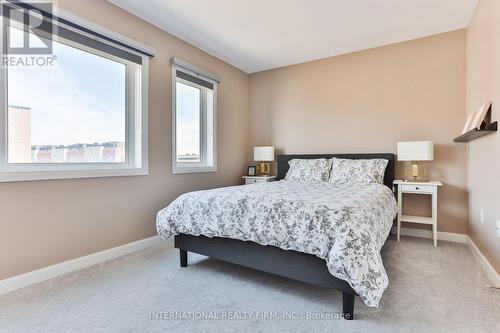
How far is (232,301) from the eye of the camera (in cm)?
179

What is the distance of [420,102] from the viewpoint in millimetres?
3361

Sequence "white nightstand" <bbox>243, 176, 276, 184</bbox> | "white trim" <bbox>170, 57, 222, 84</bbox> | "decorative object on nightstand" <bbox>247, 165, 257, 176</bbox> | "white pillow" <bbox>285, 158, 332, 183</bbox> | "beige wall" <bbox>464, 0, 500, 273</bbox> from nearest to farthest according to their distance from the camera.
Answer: "beige wall" <bbox>464, 0, 500, 273</bbox>, "white trim" <bbox>170, 57, 222, 84</bbox>, "white pillow" <bbox>285, 158, 332, 183</bbox>, "white nightstand" <bbox>243, 176, 276, 184</bbox>, "decorative object on nightstand" <bbox>247, 165, 257, 176</bbox>

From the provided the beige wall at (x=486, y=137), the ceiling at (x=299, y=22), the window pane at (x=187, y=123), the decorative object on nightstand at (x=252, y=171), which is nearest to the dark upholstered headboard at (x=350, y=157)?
the decorative object on nightstand at (x=252, y=171)

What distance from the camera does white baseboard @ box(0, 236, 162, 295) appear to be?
196 centimetres

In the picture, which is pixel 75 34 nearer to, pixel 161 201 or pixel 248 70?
pixel 161 201

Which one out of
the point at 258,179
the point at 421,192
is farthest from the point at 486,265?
the point at 258,179

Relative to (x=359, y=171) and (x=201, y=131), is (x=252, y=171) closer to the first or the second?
(x=201, y=131)

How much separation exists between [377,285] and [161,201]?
2.51 meters

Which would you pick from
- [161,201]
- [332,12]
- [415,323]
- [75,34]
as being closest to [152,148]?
[161,201]

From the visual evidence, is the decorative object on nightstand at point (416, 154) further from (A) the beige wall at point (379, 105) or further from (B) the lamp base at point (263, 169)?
(B) the lamp base at point (263, 169)

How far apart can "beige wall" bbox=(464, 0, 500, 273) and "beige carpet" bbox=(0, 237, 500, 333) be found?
418 millimetres

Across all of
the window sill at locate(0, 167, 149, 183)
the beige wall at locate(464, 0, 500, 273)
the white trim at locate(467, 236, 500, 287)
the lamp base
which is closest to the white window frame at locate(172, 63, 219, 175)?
the window sill at locate(0, 167, 149, 183)

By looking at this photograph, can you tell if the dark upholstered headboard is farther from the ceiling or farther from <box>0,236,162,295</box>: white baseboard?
<box>0,236,162,295</box>: white baseboard

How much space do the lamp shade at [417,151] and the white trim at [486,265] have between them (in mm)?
1028
